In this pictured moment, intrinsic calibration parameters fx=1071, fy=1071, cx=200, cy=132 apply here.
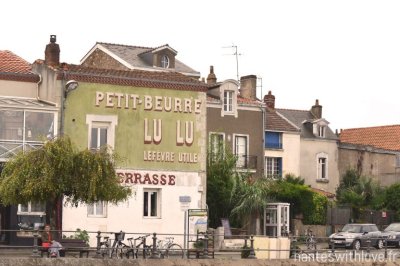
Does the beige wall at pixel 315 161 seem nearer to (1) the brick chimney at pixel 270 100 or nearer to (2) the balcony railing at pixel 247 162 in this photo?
(1) the brick chimney at pixel 270 100

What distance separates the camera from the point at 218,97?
59406 millimetres

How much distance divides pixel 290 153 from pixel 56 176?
3114 cm

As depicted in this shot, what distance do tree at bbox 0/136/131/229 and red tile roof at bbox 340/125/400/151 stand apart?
4150 cm

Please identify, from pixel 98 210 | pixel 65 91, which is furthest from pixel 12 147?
pixel 98 210

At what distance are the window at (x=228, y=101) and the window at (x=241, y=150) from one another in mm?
1637

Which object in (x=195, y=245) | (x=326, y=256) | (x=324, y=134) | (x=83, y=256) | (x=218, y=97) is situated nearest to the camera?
(x=83, y=256)

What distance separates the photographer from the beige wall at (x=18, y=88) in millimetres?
43906

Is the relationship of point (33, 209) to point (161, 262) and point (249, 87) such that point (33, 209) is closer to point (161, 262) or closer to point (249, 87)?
point (161, 262)

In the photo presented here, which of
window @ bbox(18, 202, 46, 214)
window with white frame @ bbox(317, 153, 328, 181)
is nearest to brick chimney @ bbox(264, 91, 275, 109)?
window with white frame @ bbox(317, 153, 328, 181)

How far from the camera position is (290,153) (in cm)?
6525

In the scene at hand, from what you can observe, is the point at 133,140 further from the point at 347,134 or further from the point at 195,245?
the point at 347,134

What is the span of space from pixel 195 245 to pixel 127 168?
4.63 meters

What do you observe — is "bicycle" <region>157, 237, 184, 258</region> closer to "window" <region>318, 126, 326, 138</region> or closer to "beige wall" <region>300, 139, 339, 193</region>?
"beige wall" <region>300, 139, 339, 193</region>

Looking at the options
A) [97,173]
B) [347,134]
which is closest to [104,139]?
[97,173]
